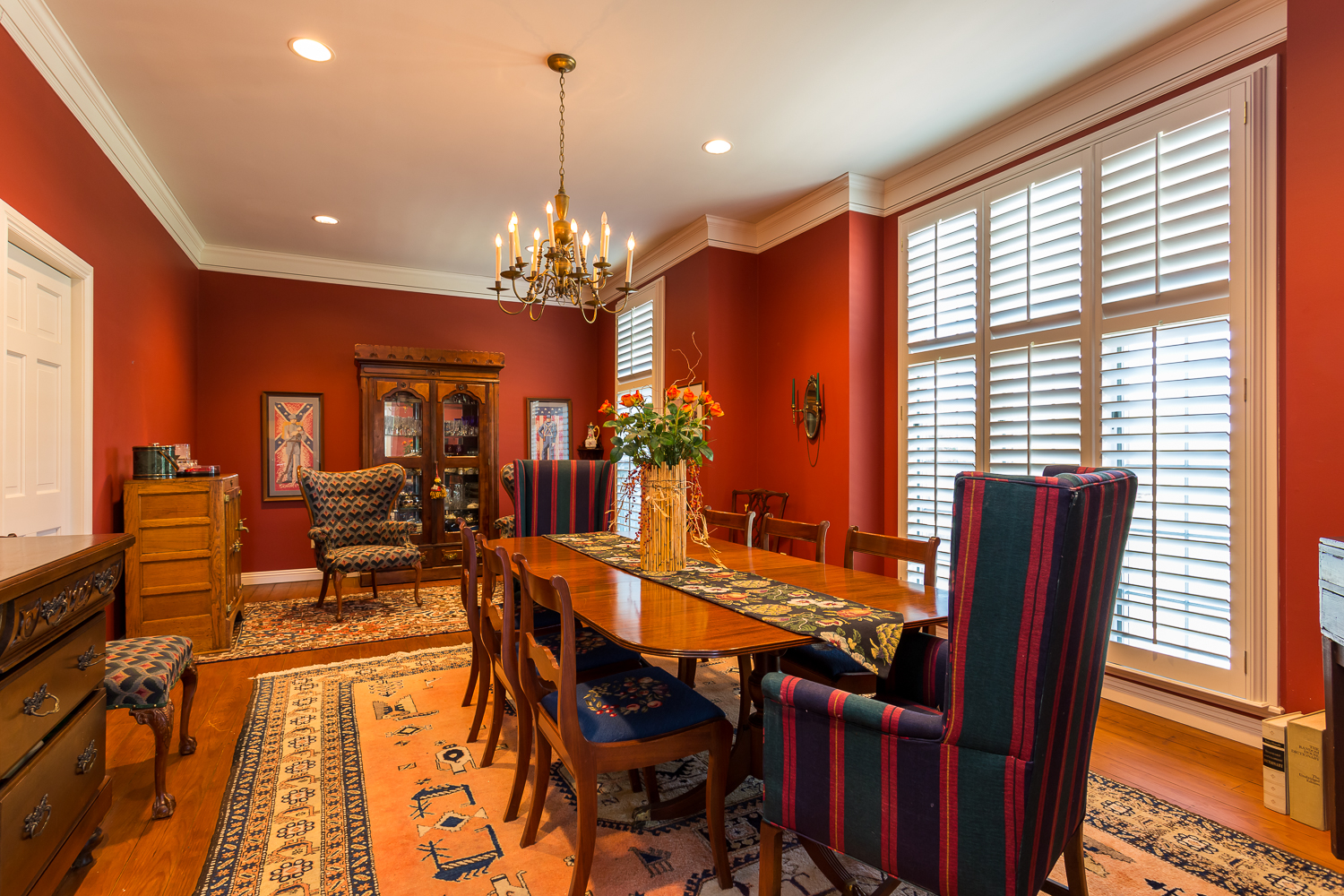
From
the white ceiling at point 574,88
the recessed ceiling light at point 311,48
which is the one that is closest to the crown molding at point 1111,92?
the white ceiling at point 574,88

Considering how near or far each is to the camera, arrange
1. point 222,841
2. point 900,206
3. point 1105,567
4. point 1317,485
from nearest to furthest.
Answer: point 1105,567 < point 222,841 < point 1317,485 < point 900,206

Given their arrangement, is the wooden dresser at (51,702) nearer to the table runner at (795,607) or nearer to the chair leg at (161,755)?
the chair leg at (161,755)

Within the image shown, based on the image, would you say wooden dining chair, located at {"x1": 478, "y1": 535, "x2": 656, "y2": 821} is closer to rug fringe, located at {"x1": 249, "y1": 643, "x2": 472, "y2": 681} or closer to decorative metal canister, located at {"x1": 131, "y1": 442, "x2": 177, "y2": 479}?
rug fringe, located at {"x1": 249, "y1": 643, "x2": 472, "y2": 681}

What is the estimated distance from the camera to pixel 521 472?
363cm

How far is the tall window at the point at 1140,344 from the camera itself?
8.37 feet

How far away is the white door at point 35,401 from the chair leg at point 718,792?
266cm

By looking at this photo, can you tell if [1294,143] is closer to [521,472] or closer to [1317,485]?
[1317,485]

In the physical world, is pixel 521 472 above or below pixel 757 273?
below

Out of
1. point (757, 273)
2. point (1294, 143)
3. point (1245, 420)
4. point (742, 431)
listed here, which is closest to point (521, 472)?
point (742, 431)

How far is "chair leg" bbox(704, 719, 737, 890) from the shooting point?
1724 millimetres

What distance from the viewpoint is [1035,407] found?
10.6 ft

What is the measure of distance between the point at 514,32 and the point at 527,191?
5.57 ft

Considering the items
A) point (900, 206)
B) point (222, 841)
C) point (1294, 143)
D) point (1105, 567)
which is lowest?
point (222, 841)

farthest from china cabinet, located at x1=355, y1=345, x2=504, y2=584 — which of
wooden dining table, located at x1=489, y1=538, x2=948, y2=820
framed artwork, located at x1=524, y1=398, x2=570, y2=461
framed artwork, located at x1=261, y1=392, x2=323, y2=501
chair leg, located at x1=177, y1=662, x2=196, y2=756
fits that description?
wooden dining table, located at x1=489, y1=538, x2=948, y2=820
